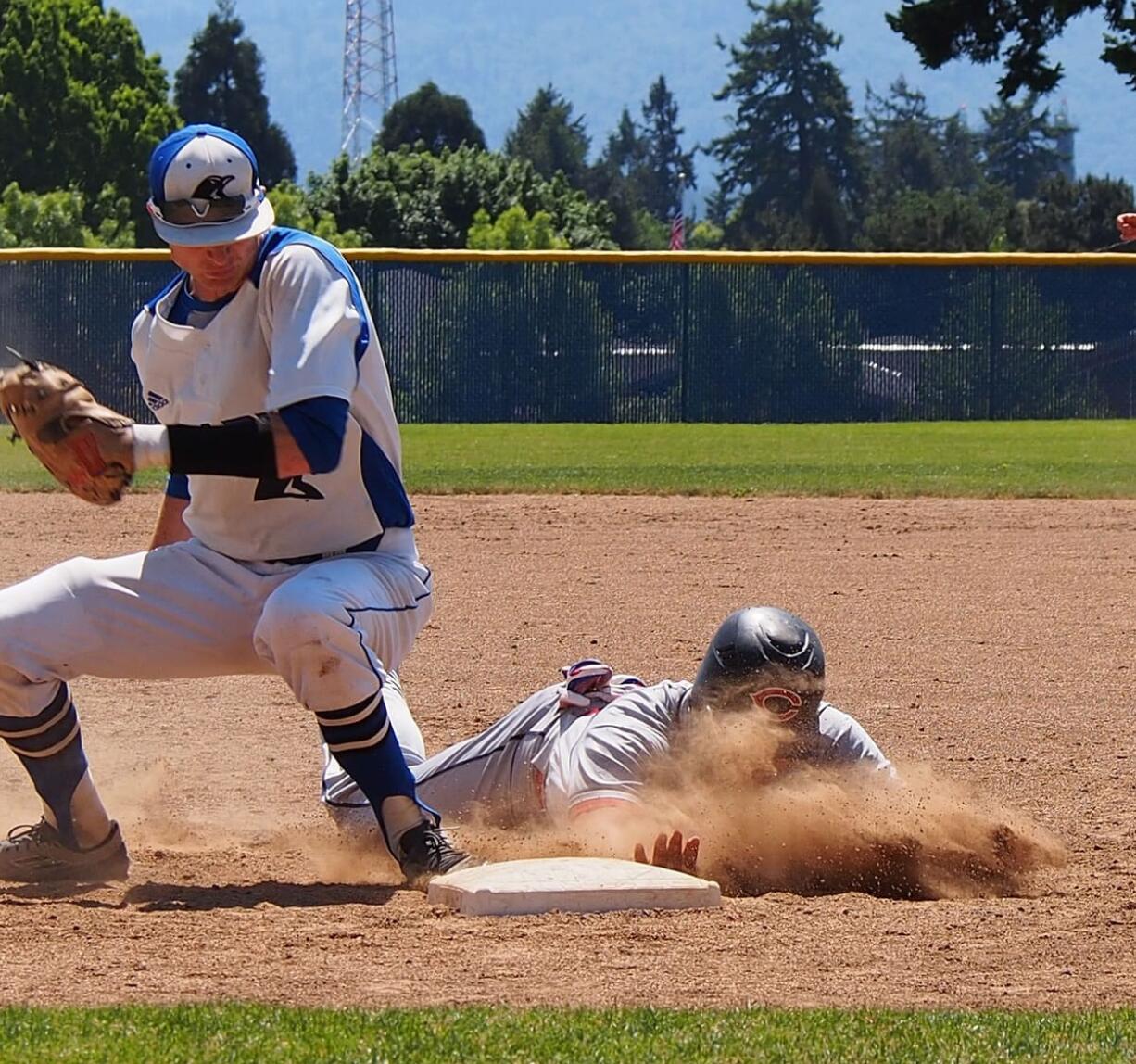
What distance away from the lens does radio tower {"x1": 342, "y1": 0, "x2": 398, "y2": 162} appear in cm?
12600

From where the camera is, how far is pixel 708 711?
5156 millimetres

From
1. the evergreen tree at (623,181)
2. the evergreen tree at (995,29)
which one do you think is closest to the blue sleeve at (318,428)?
the evergreen tree at (995,29)

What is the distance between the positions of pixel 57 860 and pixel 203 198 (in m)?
1.72

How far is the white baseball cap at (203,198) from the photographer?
4492mm

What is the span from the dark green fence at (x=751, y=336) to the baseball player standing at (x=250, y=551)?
709 inches

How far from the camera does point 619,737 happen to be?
5.12m

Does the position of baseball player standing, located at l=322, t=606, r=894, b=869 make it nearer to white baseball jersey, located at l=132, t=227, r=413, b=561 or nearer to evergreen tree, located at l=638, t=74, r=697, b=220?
white baseball jersey, located at l=132, t=227, r=413, b=561

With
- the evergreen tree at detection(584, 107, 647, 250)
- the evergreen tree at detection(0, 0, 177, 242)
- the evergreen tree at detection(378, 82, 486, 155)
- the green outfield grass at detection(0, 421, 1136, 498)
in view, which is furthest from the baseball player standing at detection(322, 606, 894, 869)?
the evergreen tree at detection(378, 82, 486, 155)

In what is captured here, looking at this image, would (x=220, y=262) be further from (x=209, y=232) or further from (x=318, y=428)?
(x=318, y=428)

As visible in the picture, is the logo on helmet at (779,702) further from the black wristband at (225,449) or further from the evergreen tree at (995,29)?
the evergreen tree at (995,29)

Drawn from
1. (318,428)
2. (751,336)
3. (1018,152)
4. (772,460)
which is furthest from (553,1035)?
(1018,152)

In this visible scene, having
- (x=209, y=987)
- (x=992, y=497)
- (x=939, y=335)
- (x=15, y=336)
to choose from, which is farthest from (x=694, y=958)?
(x=939, y=335)

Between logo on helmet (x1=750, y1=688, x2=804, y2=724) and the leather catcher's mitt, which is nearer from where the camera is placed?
the leather catcher's mitt

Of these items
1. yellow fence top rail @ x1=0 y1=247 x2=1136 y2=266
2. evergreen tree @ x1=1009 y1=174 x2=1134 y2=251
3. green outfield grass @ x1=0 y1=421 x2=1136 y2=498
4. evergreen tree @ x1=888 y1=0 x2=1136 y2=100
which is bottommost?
green outfield grass @ x1=0 y1=421 x2=1136 y2=498
